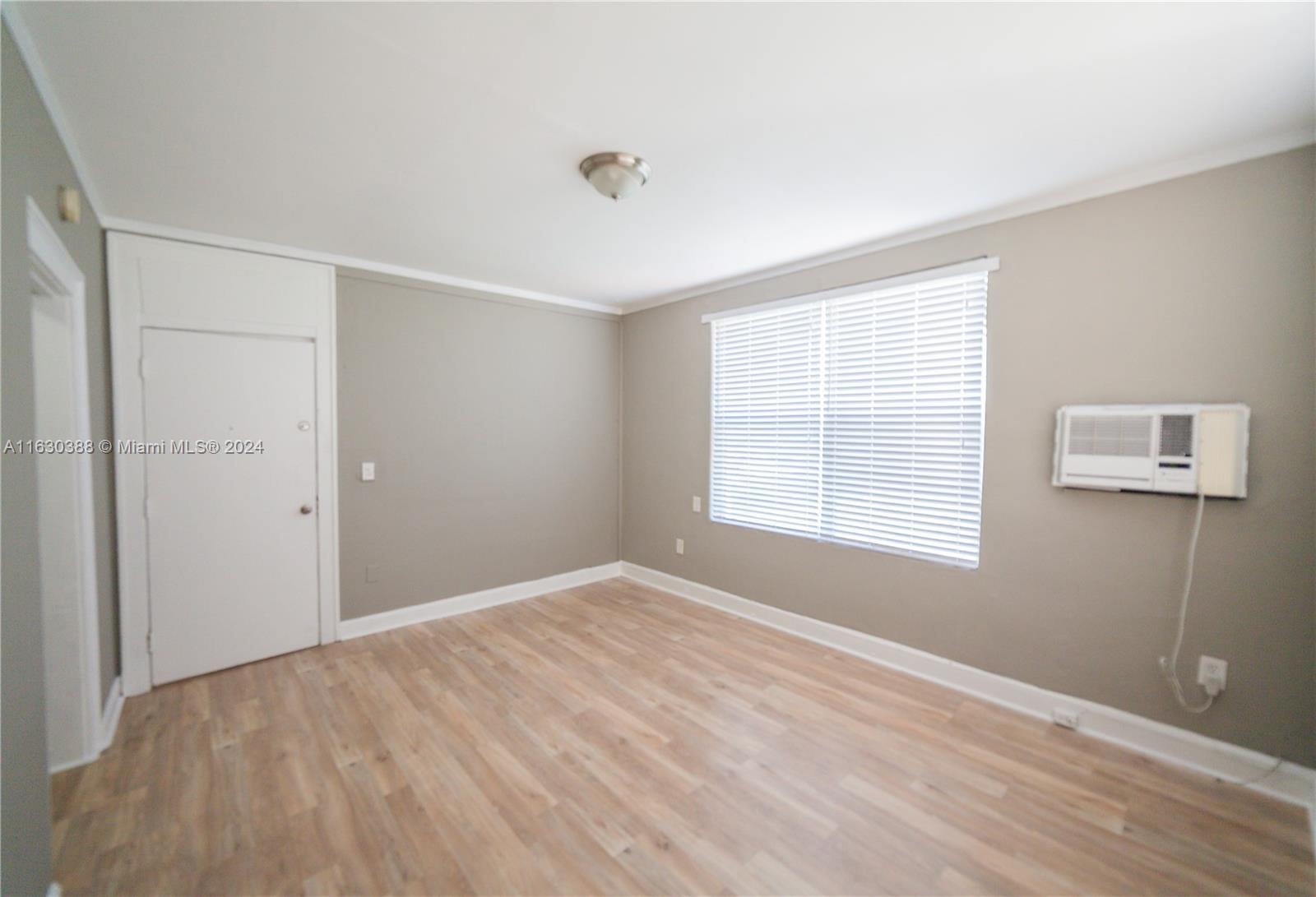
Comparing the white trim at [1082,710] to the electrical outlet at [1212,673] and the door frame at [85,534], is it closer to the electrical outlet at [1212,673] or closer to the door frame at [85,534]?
the electrical outlet at [1212,673]

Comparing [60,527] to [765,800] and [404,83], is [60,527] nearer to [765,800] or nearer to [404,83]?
[404,83]

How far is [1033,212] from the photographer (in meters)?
2.55

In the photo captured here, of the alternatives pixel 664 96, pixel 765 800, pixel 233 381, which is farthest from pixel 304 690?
pixel 664 96

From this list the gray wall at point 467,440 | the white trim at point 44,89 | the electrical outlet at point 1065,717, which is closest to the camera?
the white trim at point 44,89

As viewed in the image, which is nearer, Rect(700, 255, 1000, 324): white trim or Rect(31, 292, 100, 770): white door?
Rect(31, 292, 100, 770): white door

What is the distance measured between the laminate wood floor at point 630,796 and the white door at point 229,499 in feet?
0.86

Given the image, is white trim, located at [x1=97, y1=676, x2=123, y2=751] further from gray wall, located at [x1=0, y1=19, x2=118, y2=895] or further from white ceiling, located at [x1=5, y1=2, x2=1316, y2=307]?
white ceiling, located at [x1=5, y1=2, x2=1316, y2=307]

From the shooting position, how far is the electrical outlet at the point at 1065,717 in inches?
95.8

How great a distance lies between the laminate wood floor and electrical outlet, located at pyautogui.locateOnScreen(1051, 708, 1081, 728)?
0.29 ft

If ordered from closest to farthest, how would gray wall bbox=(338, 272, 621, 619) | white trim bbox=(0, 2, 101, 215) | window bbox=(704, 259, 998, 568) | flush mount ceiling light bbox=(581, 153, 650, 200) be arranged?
white trim bbox=(0, 2, 101, 215) → flush mount ceiling light bbox=(581, 153, 650, 200) → window bbox=(704, 259, 998, 568) → gray wall bbox=(338, 272, 621, 619)

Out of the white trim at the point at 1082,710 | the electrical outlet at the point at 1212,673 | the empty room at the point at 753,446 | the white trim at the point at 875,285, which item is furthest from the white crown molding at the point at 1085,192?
the white trim at the point at 1082,710

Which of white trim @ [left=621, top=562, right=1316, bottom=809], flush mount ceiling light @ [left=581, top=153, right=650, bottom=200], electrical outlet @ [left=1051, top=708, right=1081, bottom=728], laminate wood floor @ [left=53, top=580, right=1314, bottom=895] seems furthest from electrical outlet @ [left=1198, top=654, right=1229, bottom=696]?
flush mount ceiling light @ [left=581, top=153, right=650, bottom=200]

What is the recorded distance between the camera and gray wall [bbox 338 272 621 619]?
3553 millimetres

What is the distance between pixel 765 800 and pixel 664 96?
2.64 meters
